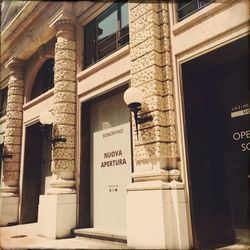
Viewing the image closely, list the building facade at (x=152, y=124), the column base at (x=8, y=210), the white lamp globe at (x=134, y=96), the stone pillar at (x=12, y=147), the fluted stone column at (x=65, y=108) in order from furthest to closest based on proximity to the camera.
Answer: the stone pillar at (x=12, y=147) → the column base at (x=8, y=210) → the fluted stone column at (x=65, y=108) → the white lamp globe at (x=134, y=96) → the building facade at (x=152, y=124)

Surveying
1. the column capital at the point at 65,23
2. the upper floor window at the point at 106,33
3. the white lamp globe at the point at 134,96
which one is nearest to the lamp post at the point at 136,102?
the white lamp globe at the point at 134,96

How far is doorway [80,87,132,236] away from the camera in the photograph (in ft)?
27.2

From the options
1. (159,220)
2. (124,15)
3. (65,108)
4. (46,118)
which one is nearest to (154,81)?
(159,220)

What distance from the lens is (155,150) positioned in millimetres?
6434

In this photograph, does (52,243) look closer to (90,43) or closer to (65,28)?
(90,43)

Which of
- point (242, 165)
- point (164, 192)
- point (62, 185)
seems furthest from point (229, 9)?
point (62, 185)

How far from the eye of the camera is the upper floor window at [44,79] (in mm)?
12451

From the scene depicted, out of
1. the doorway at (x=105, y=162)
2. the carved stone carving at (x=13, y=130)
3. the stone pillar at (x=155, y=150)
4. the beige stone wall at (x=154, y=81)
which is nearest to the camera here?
the stone pillar at (x=155, y=150)

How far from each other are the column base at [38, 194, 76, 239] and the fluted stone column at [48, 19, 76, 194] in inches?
10.4

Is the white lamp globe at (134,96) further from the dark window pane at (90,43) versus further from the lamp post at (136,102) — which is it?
the dark window pane at (90,43)

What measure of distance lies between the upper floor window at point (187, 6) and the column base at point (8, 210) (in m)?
10.1

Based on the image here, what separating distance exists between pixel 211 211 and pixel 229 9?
440 centimetres

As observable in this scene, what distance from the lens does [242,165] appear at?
651cm

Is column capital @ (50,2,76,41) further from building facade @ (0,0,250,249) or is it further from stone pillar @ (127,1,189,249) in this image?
stone pillar @ (127,1,189,249)
